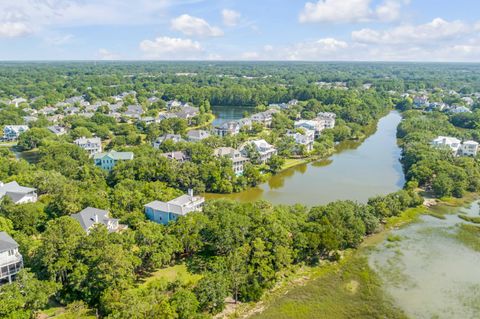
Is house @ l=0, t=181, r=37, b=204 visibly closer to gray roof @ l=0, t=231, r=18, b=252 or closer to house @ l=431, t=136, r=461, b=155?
gray roof @ l=0, t=231, r=18, b=252

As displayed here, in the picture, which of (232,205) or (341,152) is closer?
(232,205)

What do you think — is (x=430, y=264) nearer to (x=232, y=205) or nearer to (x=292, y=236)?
(x=292, y=236)

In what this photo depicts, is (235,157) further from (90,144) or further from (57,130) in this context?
(57,130)

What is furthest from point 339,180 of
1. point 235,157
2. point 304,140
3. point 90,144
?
point 90,144

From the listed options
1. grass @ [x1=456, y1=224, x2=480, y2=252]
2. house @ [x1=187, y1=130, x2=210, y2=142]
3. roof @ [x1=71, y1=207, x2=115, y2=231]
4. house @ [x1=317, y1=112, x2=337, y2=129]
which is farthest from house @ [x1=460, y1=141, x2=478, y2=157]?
roof @ [x1=71, y1=207, x2=115, y2=231]

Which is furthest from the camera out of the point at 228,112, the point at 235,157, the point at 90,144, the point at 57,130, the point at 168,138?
the point at 228,112

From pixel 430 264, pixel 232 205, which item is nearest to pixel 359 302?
pixel 430 264

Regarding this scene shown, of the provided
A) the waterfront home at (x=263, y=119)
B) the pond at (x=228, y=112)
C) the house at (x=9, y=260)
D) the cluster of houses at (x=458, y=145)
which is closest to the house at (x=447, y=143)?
the cluster of houses at (x=458, y=145)
